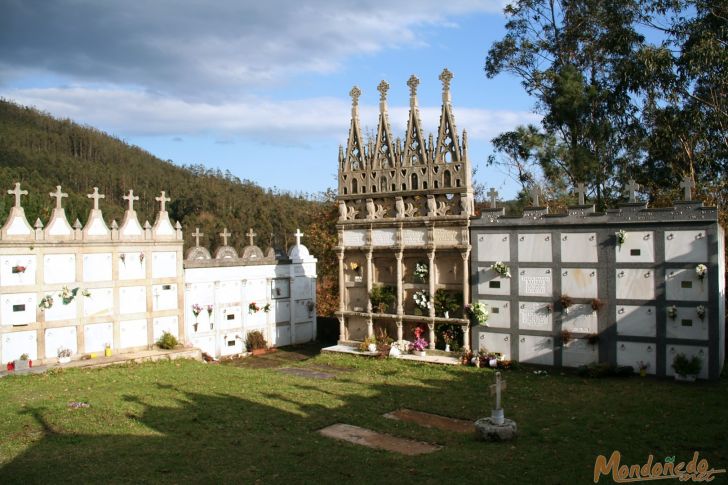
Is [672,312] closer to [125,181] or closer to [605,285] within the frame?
[605,285]

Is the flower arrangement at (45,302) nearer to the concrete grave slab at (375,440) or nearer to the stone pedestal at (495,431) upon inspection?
the concrete grave slab at (375,440)

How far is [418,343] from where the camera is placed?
20.0m

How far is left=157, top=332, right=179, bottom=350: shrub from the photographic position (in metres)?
21.6

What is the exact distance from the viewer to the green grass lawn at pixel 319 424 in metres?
9.43

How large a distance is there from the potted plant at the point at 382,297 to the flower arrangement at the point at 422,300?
3.36 feet

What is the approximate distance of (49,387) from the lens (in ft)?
52.3

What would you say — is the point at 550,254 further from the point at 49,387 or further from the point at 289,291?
the point at 49,387

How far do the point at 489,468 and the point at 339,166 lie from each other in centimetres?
1510

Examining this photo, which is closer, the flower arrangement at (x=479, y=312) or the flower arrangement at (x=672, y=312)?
the flower arrangement at (x=672, y=312)

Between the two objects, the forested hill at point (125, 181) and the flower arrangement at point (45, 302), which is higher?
the forested hill at point (125, 181)

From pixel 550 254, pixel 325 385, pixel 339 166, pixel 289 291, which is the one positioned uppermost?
pixel 339 166

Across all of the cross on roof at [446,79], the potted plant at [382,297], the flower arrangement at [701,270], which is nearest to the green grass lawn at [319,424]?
the flower arrangement at [701,270]

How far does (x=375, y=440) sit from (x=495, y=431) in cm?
225

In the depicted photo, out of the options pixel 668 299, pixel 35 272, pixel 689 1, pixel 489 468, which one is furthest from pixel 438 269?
pixel 689 1
